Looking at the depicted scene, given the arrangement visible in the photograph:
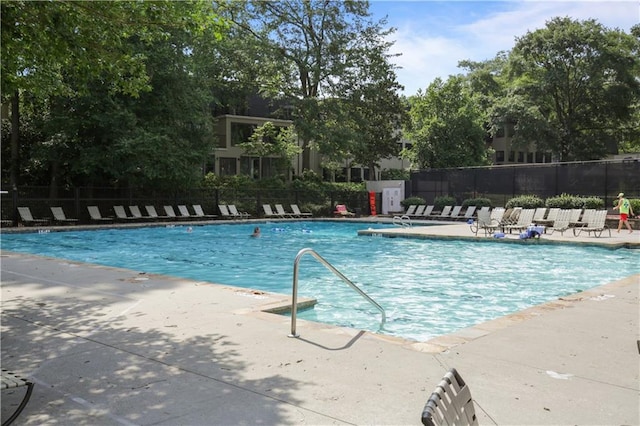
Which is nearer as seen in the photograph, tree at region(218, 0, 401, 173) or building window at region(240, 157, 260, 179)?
tree at region(218, 0, 401, 173)

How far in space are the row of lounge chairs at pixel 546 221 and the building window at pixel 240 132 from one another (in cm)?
2456

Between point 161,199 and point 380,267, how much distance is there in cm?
1742

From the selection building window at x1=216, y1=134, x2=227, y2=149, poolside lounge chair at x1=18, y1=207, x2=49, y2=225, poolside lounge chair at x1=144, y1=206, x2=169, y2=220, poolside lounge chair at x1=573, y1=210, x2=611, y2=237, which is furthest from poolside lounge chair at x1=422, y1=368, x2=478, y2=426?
building window at x1=216, y1=134, x2=227, y2=149

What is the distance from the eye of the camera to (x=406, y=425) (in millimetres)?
3408

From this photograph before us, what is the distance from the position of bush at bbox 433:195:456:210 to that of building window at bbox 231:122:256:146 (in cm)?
1712

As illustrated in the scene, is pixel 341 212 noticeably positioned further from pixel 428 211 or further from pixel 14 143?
pixel 14 143

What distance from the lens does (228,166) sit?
4138cm

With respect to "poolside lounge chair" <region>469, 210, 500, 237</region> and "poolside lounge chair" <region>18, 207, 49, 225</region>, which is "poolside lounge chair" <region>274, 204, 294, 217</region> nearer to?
"poolside lounge chair" <region>18, 207, 49, 225</region>

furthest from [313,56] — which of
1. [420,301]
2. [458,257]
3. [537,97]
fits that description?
[420,301]

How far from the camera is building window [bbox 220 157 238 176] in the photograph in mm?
41091

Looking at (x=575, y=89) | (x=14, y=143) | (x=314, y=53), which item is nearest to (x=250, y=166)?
(x=314, y=53)

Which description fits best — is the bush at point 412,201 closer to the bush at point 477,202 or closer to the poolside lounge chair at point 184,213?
the bush at point 477,202

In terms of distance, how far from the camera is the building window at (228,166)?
135 ft

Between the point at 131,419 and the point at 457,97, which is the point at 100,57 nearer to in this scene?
the point at 131,419
